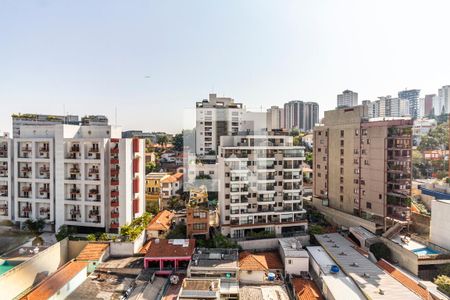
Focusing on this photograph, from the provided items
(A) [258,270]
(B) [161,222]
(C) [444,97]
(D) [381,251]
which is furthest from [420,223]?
(C) [444,97]

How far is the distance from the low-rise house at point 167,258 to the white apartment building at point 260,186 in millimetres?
3955

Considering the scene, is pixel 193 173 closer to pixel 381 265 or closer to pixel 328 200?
pixel 328 200

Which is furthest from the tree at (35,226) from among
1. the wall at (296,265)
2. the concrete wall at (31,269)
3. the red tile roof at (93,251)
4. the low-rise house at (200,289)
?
the wall at (296,265)

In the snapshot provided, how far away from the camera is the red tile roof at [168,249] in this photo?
55.9ft

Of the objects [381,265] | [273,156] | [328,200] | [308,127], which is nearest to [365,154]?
[328,200]

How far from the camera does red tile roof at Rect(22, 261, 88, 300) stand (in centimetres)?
1259

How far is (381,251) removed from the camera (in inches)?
723

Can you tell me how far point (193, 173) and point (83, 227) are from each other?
13757 millimetres

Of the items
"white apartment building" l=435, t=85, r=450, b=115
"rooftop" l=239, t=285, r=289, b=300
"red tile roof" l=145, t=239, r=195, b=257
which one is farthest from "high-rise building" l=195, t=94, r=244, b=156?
"white apartment building" l=435, t=85, r=450, b=115

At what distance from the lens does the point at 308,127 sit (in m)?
69.9

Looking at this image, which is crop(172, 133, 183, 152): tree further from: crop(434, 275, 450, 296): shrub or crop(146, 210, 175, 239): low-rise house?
crop(434, 275, 450, 296): shrub

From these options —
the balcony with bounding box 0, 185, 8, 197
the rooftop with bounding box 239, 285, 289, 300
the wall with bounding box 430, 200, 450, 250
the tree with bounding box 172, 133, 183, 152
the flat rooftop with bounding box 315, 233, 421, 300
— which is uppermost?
the tree with bounding box 172, 133, 183, 152

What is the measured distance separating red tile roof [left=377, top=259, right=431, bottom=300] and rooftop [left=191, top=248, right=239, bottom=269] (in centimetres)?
837

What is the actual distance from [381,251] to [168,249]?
1356 cm
